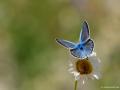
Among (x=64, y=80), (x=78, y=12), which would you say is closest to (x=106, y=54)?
(x=64, y=80)

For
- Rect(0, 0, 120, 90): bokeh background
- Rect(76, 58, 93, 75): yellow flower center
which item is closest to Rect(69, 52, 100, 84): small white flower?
Rect(76, 58, 93, 75): yellow flower center

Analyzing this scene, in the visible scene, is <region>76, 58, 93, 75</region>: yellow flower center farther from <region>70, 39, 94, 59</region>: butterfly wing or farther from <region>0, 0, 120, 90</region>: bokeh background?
<region>0, 0, 120, 90</region>: bokeh background

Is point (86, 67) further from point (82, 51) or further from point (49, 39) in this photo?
point (49, 39)

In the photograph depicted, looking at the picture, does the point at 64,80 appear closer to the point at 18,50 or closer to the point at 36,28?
the point at 18,50

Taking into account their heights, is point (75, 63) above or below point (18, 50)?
below

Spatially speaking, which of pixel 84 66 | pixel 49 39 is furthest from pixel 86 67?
pixel 49 39
